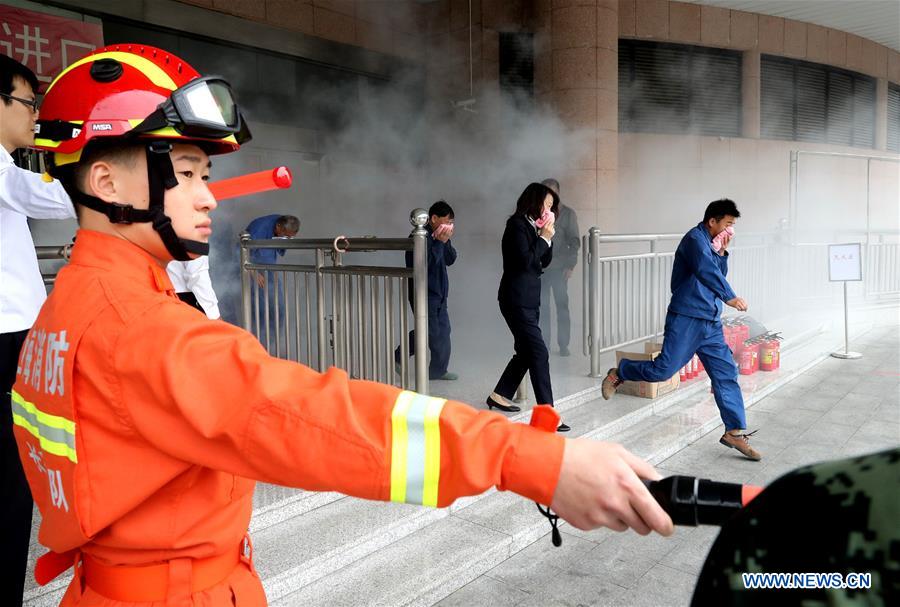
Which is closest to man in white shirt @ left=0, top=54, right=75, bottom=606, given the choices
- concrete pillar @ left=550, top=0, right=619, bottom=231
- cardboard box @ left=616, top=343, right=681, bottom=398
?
cardboard box @ left=616, top=343, right=681, bottom=398

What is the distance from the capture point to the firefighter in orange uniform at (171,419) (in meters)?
0.92

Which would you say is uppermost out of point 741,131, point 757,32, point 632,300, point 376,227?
point 757,32

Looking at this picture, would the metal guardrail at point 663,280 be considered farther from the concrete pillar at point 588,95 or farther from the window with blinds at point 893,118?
the window with blinds at point 893,118

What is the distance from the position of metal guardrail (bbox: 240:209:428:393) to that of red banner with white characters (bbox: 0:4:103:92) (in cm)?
269

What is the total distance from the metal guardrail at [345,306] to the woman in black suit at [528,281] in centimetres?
104

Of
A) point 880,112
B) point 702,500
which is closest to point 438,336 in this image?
point 702,500

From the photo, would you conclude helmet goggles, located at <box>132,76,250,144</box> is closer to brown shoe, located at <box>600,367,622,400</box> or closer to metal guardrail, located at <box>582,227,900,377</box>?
brown shoe, located at <box>600,367,622,400</box>

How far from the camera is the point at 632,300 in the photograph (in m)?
6.64

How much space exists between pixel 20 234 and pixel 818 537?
7.84 feet

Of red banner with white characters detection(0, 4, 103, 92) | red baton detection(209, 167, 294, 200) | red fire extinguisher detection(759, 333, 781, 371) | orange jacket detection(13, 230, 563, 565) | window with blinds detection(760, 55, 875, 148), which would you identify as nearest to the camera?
orange jacket detection(13, 230, 563, 565)

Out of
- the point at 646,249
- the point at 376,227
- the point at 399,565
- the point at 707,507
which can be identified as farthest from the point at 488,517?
the point at 646,249

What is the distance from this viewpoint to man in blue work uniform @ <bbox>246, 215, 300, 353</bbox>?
448 centimetres

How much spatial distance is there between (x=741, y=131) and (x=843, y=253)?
4.34 metres

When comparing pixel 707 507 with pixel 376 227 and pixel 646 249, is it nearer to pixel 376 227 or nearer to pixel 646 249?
pixel 376 227
